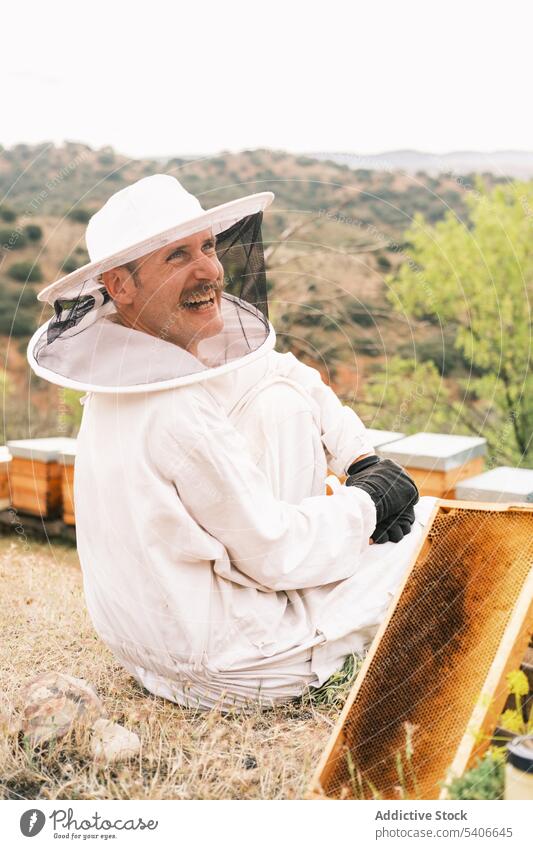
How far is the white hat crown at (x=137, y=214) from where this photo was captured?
6.40ft

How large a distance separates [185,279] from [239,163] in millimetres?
1774

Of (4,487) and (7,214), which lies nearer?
(4,487)

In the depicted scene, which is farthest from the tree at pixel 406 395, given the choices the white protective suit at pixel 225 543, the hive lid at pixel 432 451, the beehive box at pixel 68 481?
the white protective suit at pixel 225 543

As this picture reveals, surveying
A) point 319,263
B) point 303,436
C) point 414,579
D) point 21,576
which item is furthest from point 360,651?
point 319,263

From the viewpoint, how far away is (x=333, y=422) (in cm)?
243

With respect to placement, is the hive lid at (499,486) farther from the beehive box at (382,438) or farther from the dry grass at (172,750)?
the dry grass at (172,750)

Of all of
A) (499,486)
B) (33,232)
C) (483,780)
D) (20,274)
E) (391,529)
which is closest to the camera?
(483,780)

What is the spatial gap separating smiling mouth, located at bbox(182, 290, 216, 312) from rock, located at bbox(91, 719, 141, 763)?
1036 millimetres

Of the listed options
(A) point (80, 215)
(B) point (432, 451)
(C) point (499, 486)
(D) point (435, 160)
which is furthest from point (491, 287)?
(A) point (80, 215)

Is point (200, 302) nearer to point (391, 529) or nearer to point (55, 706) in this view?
point (391, 529)

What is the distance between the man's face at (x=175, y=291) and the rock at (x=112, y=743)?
94 cm

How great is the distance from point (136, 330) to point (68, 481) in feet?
6.79

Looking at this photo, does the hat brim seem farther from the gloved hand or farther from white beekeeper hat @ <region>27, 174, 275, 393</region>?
the gloved hand

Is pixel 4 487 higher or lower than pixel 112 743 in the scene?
lower
